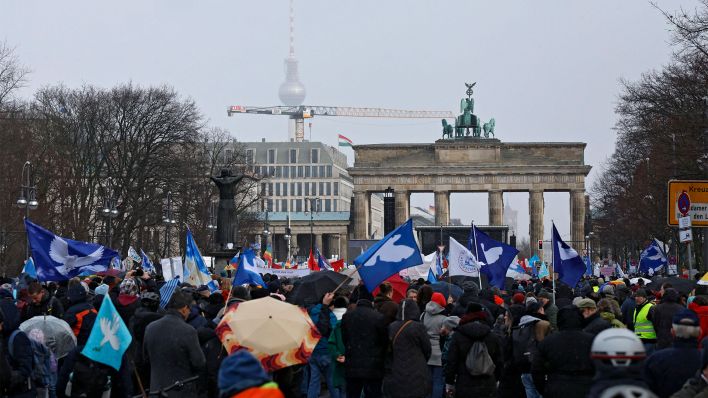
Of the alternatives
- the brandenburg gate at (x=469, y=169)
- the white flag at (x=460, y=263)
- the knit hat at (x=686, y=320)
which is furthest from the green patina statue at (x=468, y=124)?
the knit hat at (x=686, y=320)

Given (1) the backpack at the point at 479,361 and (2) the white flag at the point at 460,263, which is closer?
(1) the backpack at the point at 479,361

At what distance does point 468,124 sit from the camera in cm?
11794

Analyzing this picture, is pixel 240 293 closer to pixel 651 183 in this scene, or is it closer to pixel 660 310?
pixel 660 310

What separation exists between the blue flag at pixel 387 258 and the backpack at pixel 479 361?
2.39 m

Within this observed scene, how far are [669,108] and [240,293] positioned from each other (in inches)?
1470

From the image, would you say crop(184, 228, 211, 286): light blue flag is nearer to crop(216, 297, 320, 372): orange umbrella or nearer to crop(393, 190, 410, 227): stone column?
crop(216, 297, 320, 372): orange umbrella

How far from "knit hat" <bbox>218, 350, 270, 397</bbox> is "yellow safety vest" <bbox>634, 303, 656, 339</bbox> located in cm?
1077

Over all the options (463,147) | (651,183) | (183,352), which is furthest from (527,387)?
(463,147)

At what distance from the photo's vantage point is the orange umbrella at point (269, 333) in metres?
11.4

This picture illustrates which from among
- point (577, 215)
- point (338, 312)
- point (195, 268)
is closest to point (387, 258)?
point (338, 312)

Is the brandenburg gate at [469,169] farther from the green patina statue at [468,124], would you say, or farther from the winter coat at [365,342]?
the winter coat at [365,342]

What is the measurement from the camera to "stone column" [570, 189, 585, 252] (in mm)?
114562

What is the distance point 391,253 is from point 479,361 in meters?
2.90

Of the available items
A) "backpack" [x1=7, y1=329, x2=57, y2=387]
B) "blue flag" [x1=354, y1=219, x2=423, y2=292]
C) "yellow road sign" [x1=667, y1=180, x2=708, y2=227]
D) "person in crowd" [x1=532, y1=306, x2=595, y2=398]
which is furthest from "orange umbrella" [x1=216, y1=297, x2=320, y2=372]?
"yellow road sign" [x1=667, y1=180, x2=708, y2=227]
